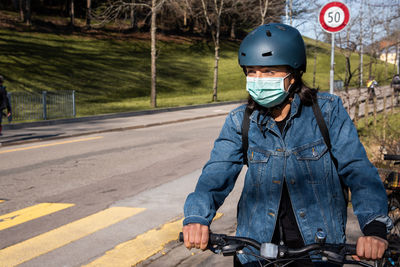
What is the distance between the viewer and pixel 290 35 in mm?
2324

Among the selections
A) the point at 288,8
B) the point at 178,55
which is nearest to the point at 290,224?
the point at 288,8

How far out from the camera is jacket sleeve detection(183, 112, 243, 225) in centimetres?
215

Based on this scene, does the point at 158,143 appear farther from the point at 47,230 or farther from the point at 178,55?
the point at 178,55

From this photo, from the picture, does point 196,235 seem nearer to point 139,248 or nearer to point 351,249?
point 351,249

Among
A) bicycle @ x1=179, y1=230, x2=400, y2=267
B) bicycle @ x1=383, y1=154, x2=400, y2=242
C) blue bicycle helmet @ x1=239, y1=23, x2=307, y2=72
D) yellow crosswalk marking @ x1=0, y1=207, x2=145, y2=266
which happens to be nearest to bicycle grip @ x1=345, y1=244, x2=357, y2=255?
bicycle @ x1=179, y1=230, x2=400, y2=267

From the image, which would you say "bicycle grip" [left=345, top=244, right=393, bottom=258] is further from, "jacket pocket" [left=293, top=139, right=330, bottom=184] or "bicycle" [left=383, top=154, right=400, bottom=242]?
"bicycle" [left=383, top=154, right=400, bottom=242]

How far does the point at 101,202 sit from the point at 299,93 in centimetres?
505

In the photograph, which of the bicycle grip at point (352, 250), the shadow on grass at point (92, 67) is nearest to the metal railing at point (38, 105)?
the shadow on grass at point (92, 67)

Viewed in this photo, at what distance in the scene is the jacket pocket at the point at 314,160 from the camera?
222 cm

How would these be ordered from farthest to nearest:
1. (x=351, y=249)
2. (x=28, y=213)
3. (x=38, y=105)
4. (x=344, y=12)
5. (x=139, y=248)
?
(x=38, y=105) → (x=344, y=12) → (x=28, y=213) → (x=139, y=248) → (x=351, y=249)

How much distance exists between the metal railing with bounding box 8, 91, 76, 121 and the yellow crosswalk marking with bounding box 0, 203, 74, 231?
1295 centimetres

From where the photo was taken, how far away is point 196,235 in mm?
2031

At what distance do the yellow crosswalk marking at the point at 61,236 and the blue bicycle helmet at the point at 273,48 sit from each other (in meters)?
3.48

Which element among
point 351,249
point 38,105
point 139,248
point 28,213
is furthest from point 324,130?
point 38,105
